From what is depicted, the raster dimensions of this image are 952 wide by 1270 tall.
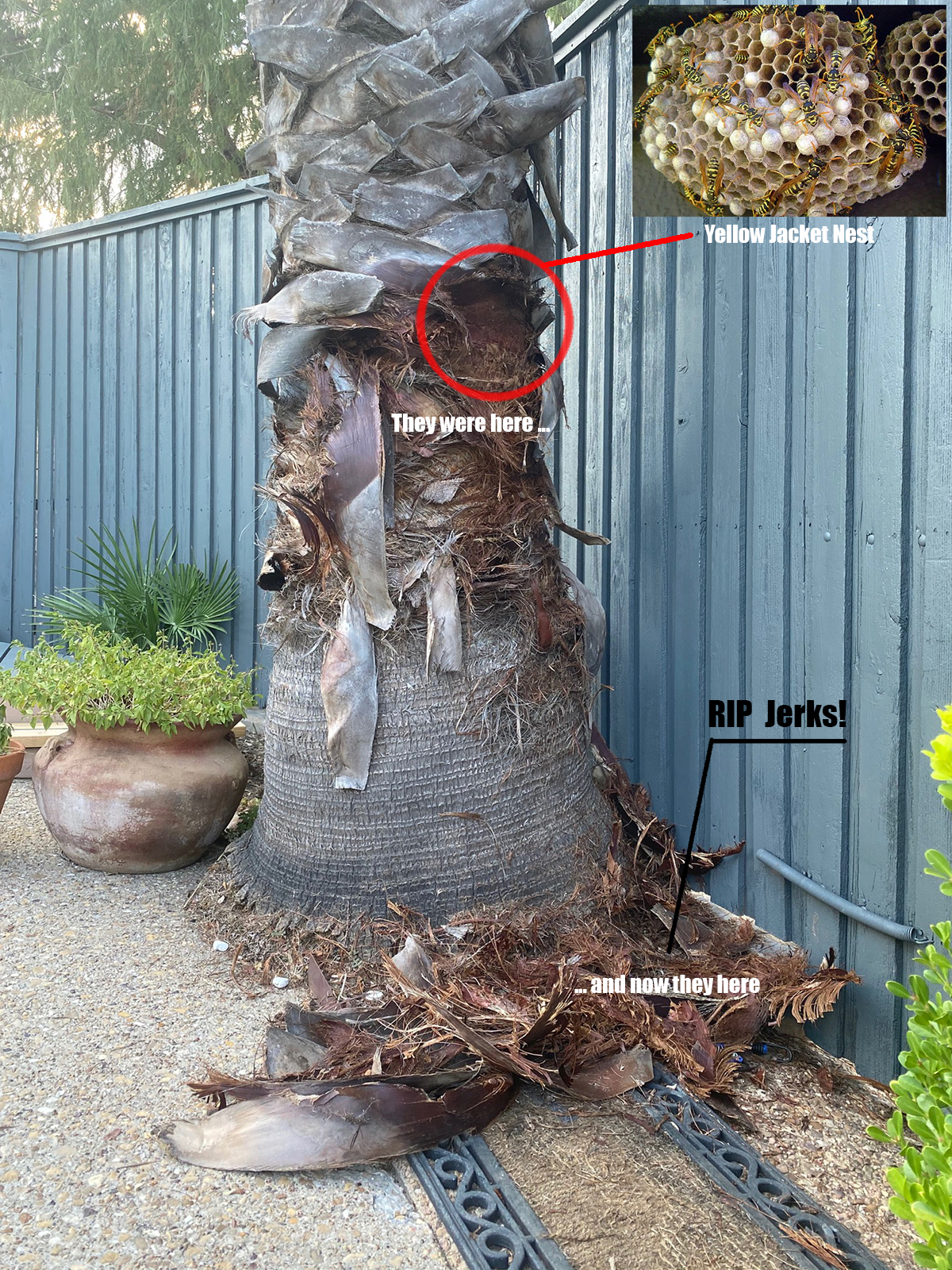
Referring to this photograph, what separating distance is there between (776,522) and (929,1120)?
63.4 inches

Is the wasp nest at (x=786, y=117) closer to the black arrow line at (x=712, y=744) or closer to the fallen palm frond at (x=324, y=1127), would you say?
the black arrow line at (x=712, y=744)

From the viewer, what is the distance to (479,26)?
2424mm

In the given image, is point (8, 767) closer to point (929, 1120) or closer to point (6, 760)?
point (6, 760)

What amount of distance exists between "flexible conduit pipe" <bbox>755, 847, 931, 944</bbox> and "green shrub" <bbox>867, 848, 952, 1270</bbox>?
0.82m

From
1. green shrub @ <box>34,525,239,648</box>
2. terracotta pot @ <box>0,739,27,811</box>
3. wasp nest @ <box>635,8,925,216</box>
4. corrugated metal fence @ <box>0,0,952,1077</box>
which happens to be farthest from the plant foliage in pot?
wasp nest @ <box>635,8,925,216</box>

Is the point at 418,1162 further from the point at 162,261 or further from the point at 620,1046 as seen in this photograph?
the point at 162,261

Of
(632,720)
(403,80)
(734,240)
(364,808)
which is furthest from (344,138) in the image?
(632,720)

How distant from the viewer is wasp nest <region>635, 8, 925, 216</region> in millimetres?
1978

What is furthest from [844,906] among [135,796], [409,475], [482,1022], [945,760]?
[135,796]

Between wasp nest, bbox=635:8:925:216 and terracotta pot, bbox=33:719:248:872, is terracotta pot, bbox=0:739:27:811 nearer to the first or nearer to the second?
terracotta pot, bbox=33:719:248:872

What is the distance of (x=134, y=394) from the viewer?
6.08m

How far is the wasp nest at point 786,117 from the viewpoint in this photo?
1.98 m

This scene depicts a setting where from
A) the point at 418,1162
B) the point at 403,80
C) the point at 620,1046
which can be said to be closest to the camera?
the point at 418,1162

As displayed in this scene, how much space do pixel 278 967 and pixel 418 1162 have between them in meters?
0.89
